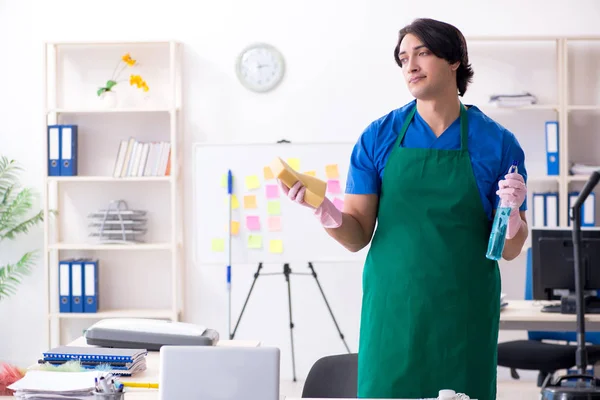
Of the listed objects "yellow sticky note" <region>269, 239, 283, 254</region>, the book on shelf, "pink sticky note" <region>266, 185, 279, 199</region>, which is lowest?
"yellow sticky note" <region>269, 239, 283, 254</region>

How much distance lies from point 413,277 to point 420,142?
1.21ft

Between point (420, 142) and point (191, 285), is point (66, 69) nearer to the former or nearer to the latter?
point (191, 285)

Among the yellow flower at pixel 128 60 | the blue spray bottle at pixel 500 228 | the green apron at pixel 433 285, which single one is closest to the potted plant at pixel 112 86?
the yellow flower at pixel 128 60

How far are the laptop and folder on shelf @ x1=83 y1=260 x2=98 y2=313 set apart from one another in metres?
3.57

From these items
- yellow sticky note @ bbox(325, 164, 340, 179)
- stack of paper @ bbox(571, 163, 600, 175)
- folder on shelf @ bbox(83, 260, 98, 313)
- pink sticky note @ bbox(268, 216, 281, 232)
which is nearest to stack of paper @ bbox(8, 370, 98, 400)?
pink sticky note @ bbox(268, 216, 281, 232)

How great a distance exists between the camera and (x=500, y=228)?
2043 mm

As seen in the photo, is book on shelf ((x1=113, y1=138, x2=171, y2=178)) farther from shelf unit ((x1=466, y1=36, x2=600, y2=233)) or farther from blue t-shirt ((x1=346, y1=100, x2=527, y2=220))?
blue t-shirt ((x1=346, y1=100, x2=527, y2=220))

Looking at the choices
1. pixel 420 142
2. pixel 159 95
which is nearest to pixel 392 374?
pixel 420 142

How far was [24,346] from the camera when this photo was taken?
17.7 ft

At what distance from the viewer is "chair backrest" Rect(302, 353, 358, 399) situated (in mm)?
2506

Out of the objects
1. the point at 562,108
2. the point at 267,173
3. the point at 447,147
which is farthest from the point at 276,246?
the point at 447,147

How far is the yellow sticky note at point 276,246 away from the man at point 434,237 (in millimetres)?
2511

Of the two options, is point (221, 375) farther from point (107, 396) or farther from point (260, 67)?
point (260, 67)

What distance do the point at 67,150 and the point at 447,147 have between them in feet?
11.3
